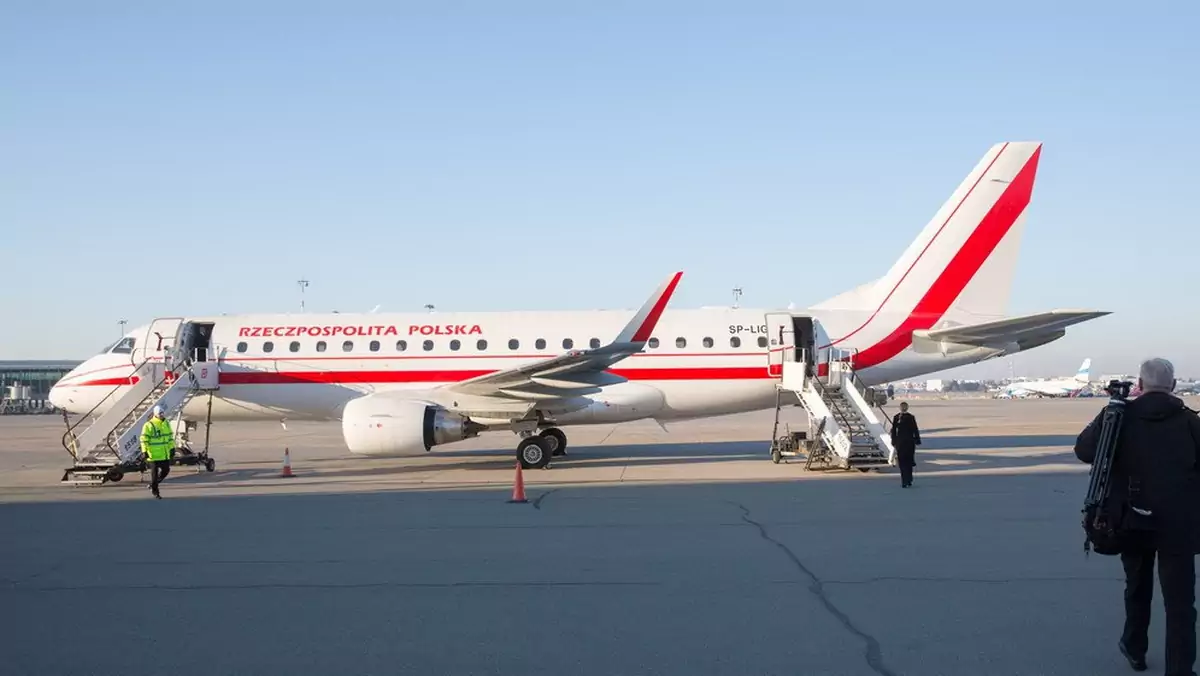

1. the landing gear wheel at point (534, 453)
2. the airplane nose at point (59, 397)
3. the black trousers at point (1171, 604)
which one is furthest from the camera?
the airplane nose at point (59, 397)

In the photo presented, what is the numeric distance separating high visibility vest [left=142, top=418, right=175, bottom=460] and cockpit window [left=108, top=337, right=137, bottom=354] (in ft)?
26.8

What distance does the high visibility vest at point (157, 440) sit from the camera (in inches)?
643

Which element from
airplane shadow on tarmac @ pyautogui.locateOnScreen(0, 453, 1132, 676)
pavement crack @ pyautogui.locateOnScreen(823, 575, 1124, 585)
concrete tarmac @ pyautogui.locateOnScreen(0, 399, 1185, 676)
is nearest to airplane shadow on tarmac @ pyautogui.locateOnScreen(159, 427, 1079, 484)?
concrete tarmac @ pyautogui.locateOnScreen(0, 399, 1185, 676)

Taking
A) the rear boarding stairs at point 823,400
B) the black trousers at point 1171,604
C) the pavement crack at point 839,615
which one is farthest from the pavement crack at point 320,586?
the rear boarding stairs at point 823,400

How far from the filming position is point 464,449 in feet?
94.4

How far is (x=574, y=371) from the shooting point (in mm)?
20750

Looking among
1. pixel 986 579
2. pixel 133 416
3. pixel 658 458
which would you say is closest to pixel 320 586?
pixel 986 579

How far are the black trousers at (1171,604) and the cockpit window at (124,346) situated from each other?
22.7 m

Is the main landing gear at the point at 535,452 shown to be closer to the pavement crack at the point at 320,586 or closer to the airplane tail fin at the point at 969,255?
the airplane tail fin at the point at 969,255

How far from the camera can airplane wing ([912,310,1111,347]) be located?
20.0 m

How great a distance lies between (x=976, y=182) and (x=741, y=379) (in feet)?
22.9

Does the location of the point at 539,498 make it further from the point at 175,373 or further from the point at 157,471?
the point at 175,373

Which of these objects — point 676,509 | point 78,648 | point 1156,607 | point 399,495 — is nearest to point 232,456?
point 399,495

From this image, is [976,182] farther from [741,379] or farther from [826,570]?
[826,570]
